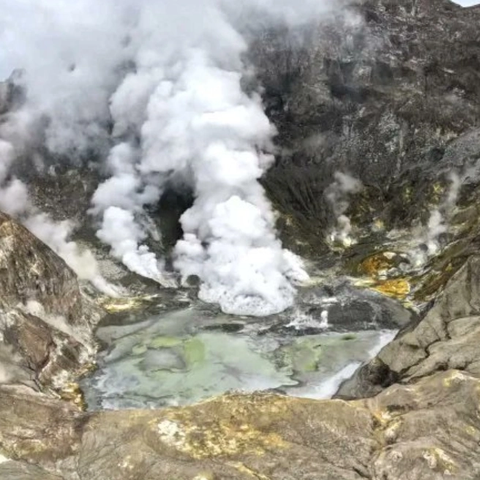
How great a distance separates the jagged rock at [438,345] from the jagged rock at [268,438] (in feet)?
22.3

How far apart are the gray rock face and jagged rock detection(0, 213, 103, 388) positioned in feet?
208

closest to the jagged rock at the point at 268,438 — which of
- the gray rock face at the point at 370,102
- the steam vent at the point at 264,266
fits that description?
the steam vent at the point at 264,266

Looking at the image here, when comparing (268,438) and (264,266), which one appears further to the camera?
(264,266)

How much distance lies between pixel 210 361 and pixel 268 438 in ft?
122

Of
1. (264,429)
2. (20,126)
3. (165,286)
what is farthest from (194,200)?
(264,429)

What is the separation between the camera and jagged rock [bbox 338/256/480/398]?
178 ft

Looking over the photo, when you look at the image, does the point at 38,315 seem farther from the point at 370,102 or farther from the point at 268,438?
the point at 370,102

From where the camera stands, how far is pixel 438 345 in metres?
59.2

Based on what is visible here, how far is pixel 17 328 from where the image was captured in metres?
75.0

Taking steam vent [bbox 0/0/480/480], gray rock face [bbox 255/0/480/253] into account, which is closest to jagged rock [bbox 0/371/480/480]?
steam vent [bbox 0/0/480/480]

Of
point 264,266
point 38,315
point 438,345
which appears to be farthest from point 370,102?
point 438,345

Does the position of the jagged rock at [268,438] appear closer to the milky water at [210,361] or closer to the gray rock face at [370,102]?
the milky water at [210,361]

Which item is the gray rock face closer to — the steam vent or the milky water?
the steam vent

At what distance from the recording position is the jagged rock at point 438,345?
178 ft
